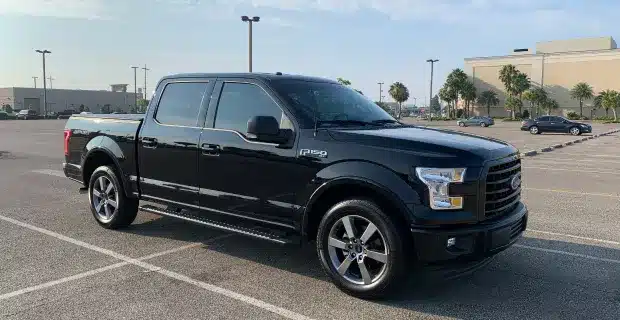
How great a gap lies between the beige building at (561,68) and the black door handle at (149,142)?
99214mm

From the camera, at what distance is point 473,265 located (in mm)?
4180

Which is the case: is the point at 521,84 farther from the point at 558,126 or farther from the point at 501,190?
the point at 501,190

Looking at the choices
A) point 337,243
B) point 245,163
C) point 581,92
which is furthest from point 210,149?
point 581,92

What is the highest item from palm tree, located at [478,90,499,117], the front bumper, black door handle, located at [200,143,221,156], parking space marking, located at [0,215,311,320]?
palm tree, located at [478,90,499,117]

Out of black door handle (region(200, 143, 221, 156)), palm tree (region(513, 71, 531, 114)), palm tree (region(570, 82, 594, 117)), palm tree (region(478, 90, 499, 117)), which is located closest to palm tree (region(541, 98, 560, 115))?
palm tree (region(570, 82, 594, 117))

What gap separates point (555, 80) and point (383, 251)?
10667 centimetres

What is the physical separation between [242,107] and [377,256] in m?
2.09

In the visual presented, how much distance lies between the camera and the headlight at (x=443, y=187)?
398 centimetres

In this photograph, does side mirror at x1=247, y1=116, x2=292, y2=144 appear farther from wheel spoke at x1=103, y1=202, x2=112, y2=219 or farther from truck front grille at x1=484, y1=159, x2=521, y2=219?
wheel spoke at x1=103, y1=202, x2=112, y2=219

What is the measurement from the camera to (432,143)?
13.7 ft

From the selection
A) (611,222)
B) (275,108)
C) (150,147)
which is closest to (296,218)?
(275,108)

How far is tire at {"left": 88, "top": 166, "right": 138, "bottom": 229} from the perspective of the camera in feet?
21.1

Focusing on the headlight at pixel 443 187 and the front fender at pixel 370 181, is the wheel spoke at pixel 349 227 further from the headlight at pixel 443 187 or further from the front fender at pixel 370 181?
the headlight at pixel 443 187

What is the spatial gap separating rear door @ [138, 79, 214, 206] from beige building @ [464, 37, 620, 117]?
99.0 meters
